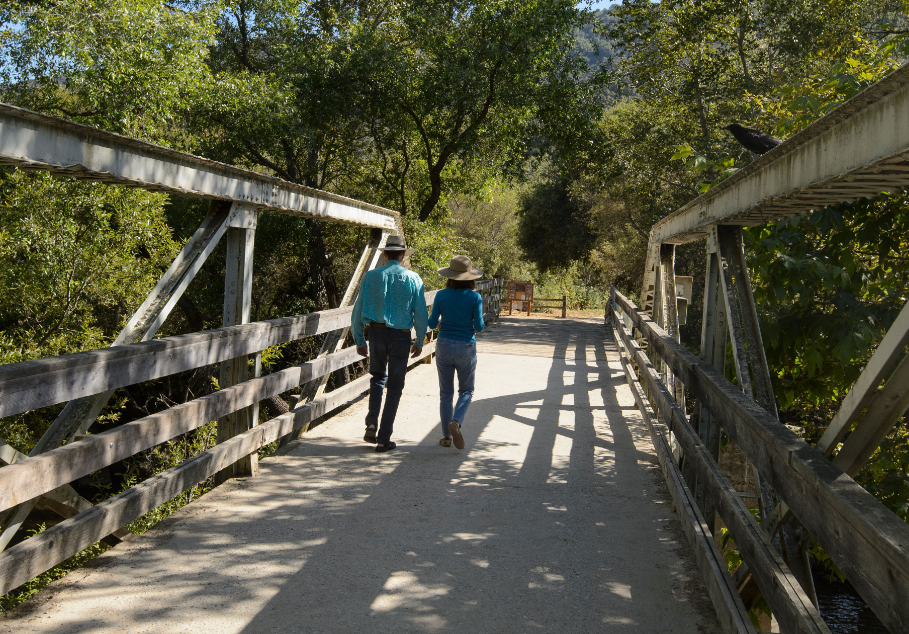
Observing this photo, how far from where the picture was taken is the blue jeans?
6.51 m

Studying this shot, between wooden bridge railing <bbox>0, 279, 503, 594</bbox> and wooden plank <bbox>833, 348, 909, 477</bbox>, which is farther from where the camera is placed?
wooden bridge railing <bbox>0, 279, 503, 594</bbox>

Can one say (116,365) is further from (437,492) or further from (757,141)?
(757,141)

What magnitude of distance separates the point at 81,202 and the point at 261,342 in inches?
336

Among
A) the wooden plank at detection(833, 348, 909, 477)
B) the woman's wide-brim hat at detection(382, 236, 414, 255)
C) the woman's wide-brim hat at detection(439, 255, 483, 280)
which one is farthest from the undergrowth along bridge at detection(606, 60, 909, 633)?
the woman's wide-brim hat at detection(382, 236, 414, 255)

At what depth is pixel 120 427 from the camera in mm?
3625

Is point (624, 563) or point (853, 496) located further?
point (624, 563)

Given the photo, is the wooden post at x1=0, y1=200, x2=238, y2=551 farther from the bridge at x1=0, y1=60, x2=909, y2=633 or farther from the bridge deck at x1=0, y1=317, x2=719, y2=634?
the bridge deck at x1=0, y1=317, x2=719, y2=634

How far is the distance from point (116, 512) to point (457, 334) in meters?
3.51

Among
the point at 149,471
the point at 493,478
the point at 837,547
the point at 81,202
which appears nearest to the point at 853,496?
the point at 837,547

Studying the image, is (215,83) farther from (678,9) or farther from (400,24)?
(678,9)

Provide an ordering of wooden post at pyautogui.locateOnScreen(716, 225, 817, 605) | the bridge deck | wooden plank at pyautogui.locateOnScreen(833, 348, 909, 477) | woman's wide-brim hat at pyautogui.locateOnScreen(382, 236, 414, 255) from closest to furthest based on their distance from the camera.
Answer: wooden plank at pyautogui.locateOnScreen(833, 348, 909, 477) → the bridge deck → wooden post at pyautogui.locateOnScreen(716, 225, 817, 605) → woman's wide-brim hat at pyautogui.locateOnScreen(382, 236, 414, 255)

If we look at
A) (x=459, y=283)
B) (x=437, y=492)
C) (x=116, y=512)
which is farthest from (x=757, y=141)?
(x=116, y=512)

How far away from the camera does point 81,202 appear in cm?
1199

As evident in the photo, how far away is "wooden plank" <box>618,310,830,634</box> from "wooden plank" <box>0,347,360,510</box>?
268cm
